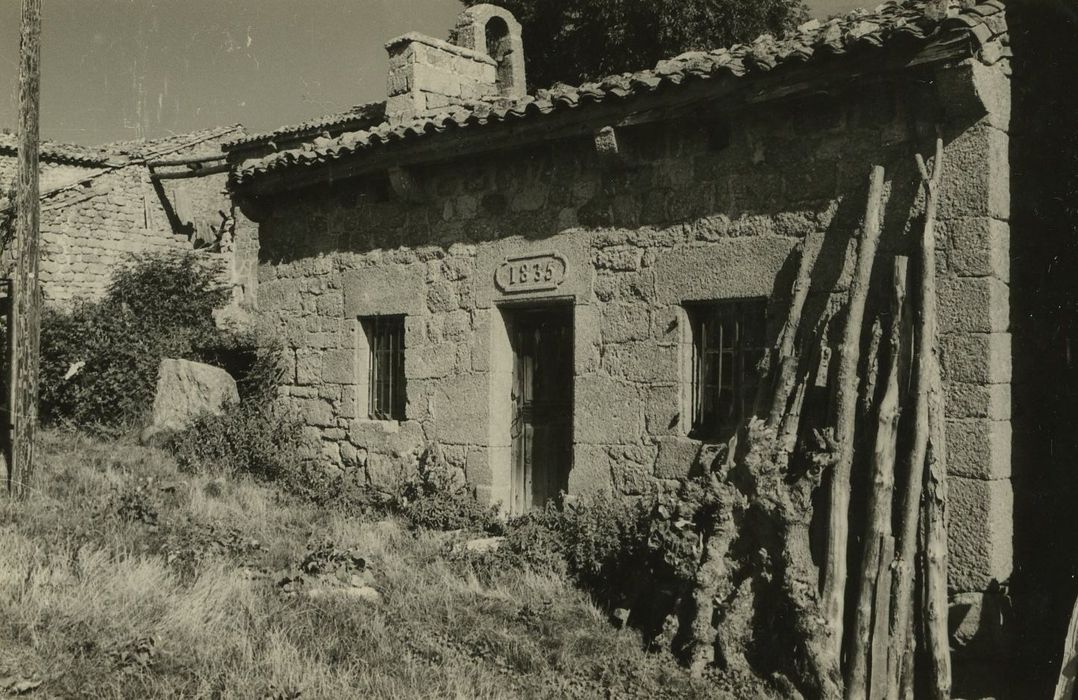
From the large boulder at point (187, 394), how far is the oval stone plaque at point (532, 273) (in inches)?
153

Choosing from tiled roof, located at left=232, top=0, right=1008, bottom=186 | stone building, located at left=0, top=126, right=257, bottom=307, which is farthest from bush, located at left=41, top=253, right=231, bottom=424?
tiled roof, located at left=232, top=0, right=1008, bottom=186

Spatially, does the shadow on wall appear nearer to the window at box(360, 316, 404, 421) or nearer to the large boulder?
the window at box(360, 316, 404, 421)

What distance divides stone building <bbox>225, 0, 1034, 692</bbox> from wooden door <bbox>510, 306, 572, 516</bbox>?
2cm

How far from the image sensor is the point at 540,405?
8281 millimetres

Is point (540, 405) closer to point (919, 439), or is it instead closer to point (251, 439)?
point (251, 439)

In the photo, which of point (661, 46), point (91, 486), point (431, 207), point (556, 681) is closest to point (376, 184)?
point (431, 207)

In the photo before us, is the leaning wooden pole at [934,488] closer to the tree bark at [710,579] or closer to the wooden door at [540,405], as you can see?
the tree bark at [710,579]

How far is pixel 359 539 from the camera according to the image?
7516 millimetres

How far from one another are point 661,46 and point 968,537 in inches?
553

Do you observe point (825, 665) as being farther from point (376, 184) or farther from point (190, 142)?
point (190, 142)

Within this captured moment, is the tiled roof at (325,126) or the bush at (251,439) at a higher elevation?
the tiled roof at (325,126)

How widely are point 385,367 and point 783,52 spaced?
484 centimetres

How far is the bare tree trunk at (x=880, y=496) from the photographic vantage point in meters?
5.32

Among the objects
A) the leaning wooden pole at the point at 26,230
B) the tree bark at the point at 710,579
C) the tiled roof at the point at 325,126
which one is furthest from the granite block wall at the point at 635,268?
the tiled roof at the point at 325,126
